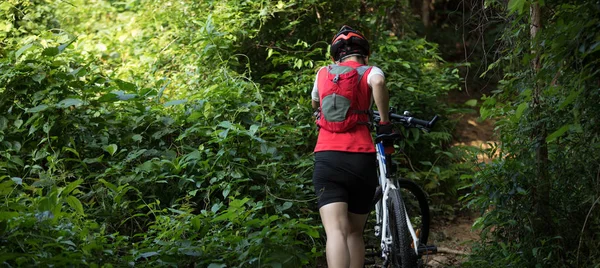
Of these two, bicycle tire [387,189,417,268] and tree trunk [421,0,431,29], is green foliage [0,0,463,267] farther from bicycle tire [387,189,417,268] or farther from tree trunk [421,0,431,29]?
tree trunk [421,0,431,29]

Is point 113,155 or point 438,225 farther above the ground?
point 113,155

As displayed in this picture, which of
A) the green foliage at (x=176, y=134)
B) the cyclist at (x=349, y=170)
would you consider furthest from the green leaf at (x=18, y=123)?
the cyclist at (x=349, y=170)

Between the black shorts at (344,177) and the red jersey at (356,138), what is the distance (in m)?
0.04

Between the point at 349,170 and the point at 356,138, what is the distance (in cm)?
23

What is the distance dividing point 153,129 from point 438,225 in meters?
3.39

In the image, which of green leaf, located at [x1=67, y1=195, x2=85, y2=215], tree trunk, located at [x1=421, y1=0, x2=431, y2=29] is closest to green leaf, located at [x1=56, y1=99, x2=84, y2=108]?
green leaf, located at [x1=67, y1=195, x2=85, y2=215]

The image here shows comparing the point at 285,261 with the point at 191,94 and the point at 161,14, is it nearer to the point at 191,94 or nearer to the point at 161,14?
the point at 191,94

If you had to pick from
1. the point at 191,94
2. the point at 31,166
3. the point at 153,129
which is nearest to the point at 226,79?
the point at 191,94

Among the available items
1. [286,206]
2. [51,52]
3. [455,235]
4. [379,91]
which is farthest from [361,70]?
[455,235]

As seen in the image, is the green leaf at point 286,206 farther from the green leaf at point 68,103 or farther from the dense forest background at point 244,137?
the green leaf at point 68,103

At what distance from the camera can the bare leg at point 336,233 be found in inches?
189

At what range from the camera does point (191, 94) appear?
7.30 meters

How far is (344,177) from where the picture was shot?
4910 mm

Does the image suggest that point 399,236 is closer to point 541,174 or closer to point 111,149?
point 541,174
